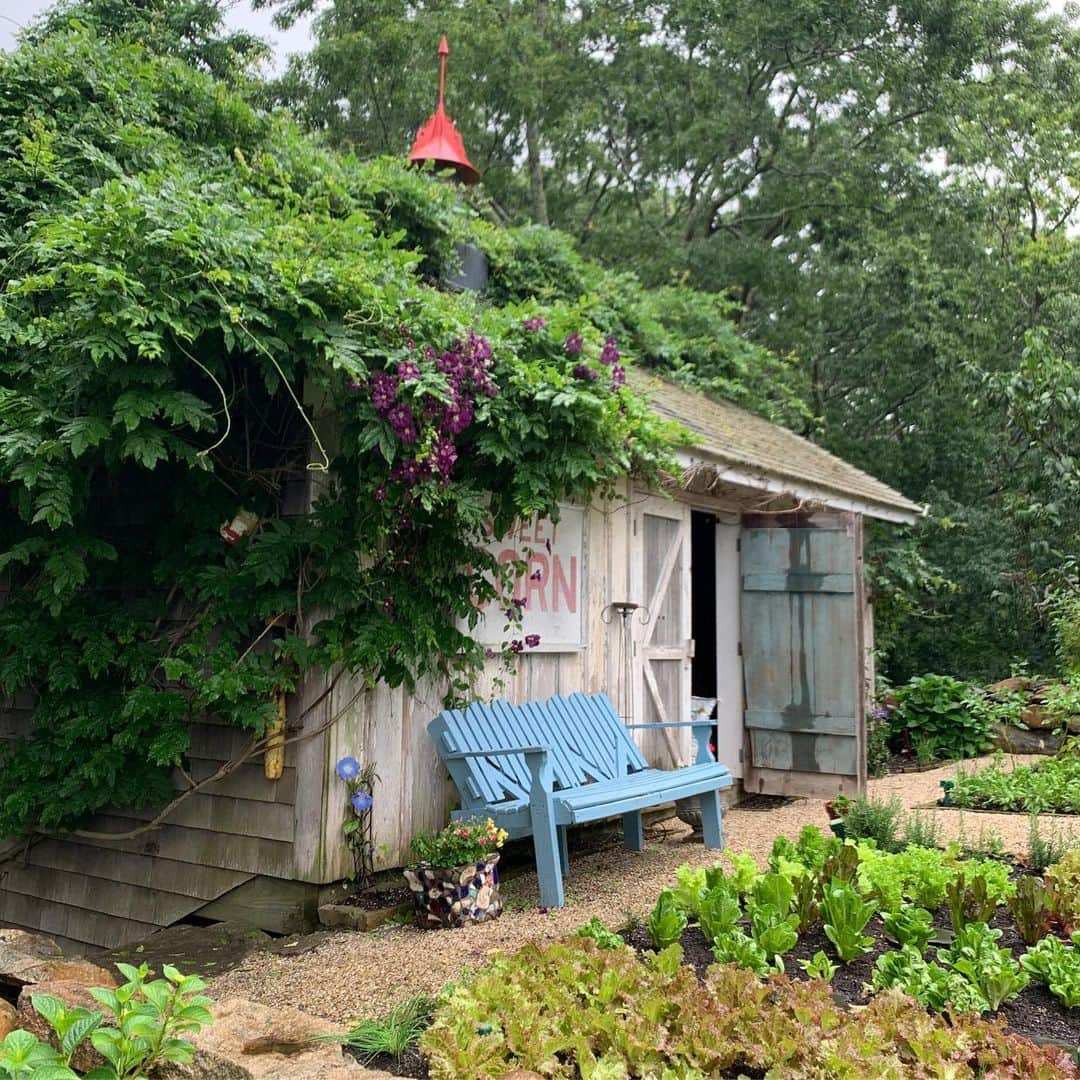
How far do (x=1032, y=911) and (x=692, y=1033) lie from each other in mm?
1588

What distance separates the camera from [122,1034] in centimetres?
225

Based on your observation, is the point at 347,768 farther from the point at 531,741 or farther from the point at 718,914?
the point at 718,914

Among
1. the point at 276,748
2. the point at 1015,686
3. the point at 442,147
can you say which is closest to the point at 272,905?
the point at 276,748

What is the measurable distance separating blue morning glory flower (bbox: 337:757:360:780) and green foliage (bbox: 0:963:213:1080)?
6.67 ft

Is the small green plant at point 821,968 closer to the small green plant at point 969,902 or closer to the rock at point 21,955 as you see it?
the small green plant at point 969,902

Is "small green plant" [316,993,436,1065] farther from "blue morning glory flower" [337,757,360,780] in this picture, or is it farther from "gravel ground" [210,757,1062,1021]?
"blue morning glory flower" [337,757,360,780]

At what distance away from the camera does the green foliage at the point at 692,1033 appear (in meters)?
2.48

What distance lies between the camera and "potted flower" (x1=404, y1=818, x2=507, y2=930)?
4223 mm

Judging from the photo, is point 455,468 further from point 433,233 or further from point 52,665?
point 433,233

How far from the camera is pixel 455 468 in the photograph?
4754mm

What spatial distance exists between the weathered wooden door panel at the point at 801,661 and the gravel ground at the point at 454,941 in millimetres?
1317

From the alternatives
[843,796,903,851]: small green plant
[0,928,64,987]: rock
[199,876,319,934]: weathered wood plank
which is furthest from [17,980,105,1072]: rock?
[843,796,903,851]: small green plant

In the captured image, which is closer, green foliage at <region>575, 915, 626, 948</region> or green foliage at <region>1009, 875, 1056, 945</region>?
green foliage at <region>575, 915, 626, 948</region>

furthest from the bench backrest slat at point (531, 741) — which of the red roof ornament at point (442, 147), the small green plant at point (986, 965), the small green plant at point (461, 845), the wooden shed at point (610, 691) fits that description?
the red roof ornament at point (442, 147)
